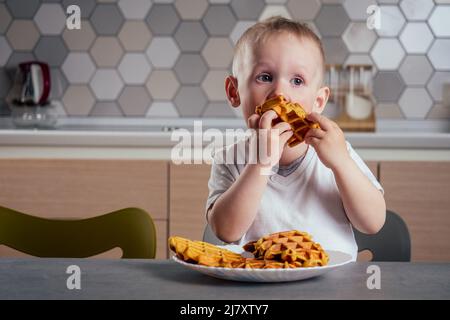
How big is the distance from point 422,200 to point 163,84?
1.16 metres

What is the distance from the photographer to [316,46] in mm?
1185

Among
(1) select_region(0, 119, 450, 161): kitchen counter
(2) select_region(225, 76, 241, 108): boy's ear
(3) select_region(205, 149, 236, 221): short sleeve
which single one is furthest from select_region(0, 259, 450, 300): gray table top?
(1) select_region(0, 119, 450, 161): kitchen counter

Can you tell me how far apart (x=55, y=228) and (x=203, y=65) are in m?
1.64

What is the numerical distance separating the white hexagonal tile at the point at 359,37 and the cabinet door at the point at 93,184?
1.03 meters

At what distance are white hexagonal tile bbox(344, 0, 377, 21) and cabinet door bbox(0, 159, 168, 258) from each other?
110 cm

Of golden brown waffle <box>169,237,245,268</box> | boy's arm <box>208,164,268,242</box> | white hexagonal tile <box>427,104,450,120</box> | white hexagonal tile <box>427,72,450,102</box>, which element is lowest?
golden brown waffle <box>169,237,245,268</box>

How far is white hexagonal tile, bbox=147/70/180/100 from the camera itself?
2797mm

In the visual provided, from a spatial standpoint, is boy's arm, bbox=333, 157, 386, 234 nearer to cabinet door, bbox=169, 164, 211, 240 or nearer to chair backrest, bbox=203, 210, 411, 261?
chair backrest, bbox=203, 210, 411, 261

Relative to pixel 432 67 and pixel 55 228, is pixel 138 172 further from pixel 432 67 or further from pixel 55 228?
pixel 432 67

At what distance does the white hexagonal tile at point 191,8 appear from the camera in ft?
9.14

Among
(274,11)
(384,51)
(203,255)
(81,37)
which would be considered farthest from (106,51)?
(203,255)

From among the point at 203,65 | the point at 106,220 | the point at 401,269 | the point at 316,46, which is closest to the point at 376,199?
the point at 401,269

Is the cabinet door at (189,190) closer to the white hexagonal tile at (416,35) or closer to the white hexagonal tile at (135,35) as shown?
the white hexagonal tile at (135,35)

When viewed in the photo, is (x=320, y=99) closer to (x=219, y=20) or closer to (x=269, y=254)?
(x=269, y=254)
